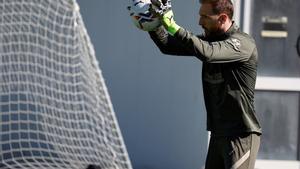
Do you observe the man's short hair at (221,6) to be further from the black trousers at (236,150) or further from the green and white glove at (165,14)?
the black trousers at (236,150)

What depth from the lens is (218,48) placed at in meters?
4.80

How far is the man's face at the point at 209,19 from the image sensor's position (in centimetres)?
505

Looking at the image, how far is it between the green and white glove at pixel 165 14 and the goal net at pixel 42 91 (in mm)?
1047

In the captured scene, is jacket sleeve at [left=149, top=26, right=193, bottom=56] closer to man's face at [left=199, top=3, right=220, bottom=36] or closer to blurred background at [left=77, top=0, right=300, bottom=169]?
man's face at [left=199, top=3, right=220, bottom=36]

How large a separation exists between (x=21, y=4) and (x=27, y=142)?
1.17m

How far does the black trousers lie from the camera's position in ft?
16.6

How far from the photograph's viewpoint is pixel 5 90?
659 cm

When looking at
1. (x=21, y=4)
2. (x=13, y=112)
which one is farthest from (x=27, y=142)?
(x=21, y=4)

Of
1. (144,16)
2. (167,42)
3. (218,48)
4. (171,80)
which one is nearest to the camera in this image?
(218,48)

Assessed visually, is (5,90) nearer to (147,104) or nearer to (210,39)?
(147,104)

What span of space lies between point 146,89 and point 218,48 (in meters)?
2.28

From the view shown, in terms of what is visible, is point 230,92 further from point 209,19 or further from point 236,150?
point 209,19

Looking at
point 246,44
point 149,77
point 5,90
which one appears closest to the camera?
point 246,44

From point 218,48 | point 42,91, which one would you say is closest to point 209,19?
point 218,48
